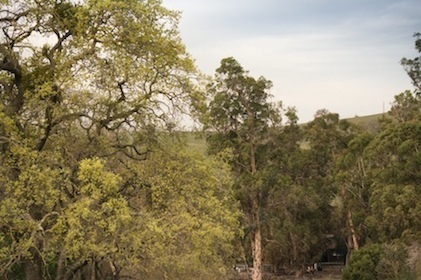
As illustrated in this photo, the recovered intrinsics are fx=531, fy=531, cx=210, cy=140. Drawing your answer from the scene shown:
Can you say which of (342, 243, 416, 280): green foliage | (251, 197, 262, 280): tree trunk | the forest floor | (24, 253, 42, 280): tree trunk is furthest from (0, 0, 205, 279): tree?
the forest floor

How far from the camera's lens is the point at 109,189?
1250 centimetres

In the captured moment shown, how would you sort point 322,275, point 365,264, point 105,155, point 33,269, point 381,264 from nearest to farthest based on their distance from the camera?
point 33,269, point 105,155, point 381,264, point 365,264, point 322,275

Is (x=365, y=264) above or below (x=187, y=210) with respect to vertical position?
below

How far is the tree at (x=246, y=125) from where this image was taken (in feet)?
131

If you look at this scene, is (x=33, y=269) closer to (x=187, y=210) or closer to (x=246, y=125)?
(x=187, y=210)

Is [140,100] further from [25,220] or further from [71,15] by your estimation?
[25,220]

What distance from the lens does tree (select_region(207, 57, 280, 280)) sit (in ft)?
131

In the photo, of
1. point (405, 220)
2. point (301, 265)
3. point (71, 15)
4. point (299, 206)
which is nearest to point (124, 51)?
point (71, 15)

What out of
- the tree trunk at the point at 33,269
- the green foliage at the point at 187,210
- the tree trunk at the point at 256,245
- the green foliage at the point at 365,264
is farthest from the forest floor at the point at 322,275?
the tree trunk at the point at 33,269

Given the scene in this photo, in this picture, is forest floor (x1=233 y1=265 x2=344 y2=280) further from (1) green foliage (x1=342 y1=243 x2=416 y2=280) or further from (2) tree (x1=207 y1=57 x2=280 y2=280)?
(1) green foliage (x1=342 y1=243 x2=416 y2=280)

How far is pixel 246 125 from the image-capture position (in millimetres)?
40688

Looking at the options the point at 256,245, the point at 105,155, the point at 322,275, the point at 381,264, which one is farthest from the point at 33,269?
the point at 322,275

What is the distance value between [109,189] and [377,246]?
2839 cm

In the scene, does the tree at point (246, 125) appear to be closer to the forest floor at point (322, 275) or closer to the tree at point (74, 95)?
the forest floor at point (322, 275)
